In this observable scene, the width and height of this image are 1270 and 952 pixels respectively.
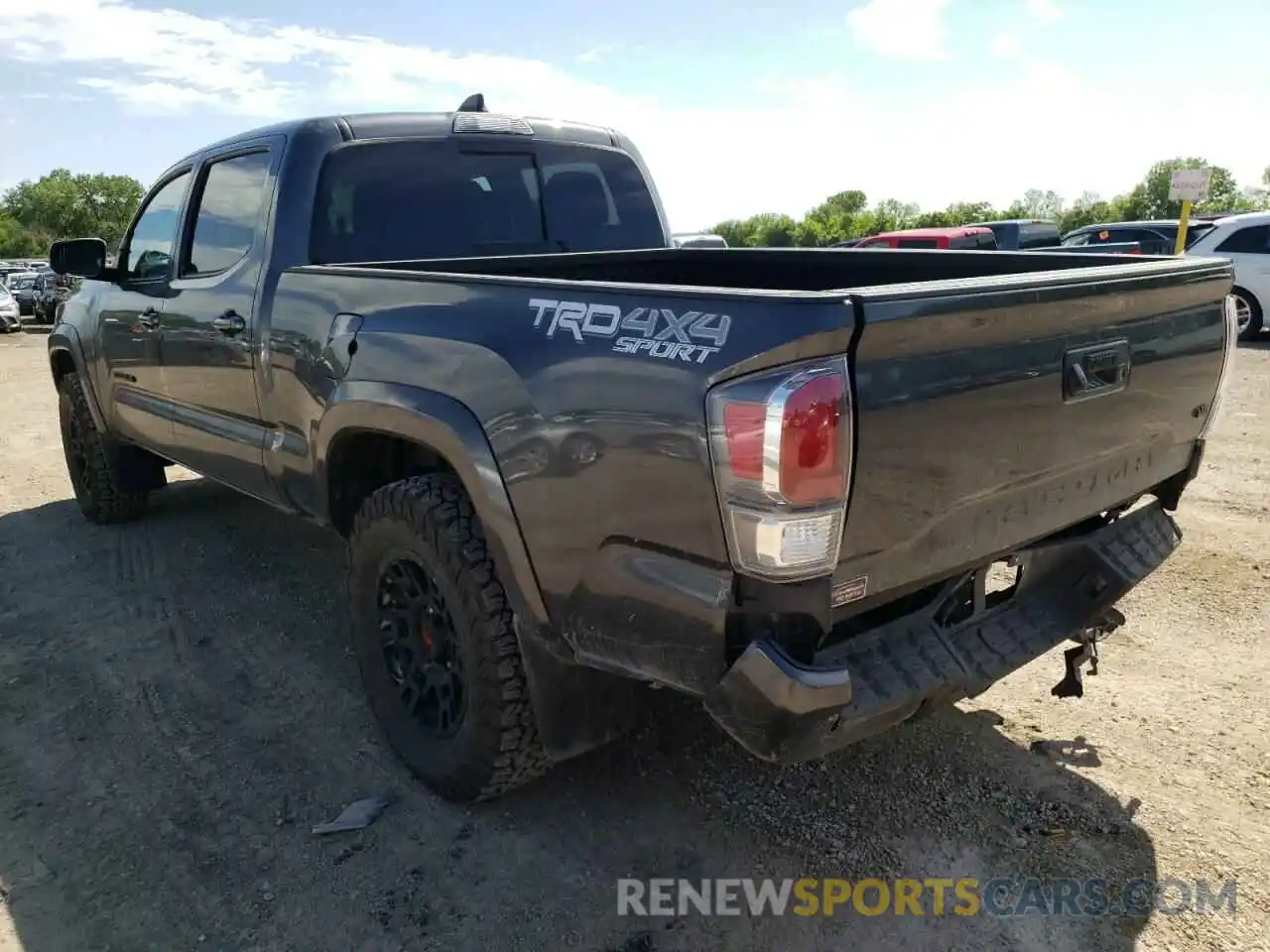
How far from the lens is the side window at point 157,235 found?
460cm

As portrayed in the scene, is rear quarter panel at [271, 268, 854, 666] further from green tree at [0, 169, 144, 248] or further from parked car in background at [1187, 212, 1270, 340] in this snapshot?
green tree at [0, 169, 144, 248]

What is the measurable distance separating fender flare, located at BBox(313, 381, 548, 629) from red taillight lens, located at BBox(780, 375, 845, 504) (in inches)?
32.4

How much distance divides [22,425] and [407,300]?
822 centimetres

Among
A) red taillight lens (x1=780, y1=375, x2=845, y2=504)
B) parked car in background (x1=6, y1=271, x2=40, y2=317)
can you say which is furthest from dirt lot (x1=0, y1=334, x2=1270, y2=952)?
parked car in background (x1=6, y1=271, x2=40, y2=317)

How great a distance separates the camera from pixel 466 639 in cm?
272

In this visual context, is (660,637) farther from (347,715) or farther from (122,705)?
(122,705)

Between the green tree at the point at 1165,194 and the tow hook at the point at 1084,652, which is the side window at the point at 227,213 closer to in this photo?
the tow hook at the point at 1084,652

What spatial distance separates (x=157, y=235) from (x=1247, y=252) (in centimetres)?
1273

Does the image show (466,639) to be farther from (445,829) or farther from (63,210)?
(63,210)

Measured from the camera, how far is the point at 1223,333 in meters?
2.94

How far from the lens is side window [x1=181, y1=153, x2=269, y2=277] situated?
12.8 feet

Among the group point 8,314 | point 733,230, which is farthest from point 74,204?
point 8,314

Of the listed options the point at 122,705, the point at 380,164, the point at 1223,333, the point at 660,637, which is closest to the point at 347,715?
the point at 122,705

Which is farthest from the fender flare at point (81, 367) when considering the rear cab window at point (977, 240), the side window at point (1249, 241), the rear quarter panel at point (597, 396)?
the rear cab window at point (977, 240)
